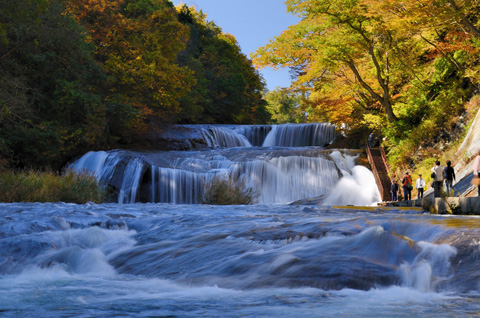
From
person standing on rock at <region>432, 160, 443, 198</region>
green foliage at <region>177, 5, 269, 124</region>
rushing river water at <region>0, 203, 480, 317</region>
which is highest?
green foliage at <region>177, 5, 269, 124</region>

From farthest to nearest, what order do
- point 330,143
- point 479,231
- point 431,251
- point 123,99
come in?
point 330,143, point 123,99, point 479,231, point 431,251

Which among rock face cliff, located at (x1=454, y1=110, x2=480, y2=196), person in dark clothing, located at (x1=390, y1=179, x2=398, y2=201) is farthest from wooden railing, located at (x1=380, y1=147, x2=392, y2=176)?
rock face cliff, located at (x1=454, y1=110, x2=480, y2=196)

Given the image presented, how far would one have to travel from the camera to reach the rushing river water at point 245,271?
13.8 feet

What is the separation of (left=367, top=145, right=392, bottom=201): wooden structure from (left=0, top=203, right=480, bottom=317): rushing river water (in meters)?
13.6

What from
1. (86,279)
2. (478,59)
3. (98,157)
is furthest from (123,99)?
(86,279)

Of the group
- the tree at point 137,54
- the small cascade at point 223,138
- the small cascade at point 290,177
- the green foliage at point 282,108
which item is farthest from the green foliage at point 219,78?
the green foliage at point 282,108

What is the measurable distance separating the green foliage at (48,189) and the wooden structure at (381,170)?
40.1ft

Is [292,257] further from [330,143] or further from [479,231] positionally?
[330,143]

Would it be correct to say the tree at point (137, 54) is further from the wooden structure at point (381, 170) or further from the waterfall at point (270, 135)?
the wooden structure at point (381, 170)

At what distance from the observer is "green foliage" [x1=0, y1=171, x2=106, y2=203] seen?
14.0 metres

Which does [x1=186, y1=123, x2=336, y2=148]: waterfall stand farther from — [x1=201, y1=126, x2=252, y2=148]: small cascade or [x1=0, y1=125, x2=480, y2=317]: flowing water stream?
[x1=0, y1=125, x2=480, y2=317]: flowing water stream

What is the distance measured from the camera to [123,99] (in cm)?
2638

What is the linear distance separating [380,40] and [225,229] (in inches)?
672

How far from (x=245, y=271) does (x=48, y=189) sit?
11.1 metres
